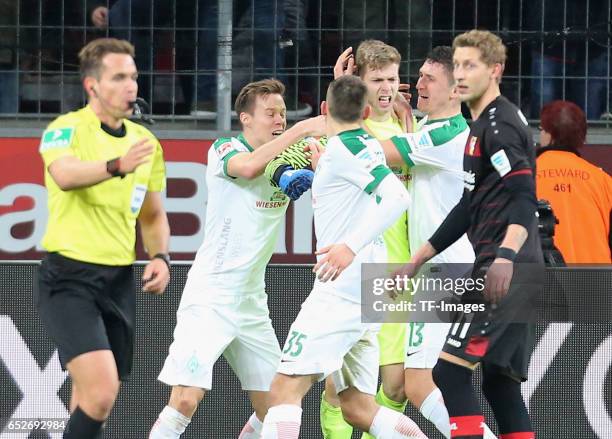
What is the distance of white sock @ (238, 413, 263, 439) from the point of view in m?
8.16

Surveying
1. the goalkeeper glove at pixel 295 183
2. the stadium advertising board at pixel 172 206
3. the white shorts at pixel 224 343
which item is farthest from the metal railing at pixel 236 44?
the goalkeeper glove at pixel 295 183

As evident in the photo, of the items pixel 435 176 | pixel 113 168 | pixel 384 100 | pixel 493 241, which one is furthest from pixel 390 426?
pixel 113 168

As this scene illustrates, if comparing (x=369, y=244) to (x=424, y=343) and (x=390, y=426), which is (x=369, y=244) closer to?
(x=424, y=343)

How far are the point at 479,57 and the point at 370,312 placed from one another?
131 cm

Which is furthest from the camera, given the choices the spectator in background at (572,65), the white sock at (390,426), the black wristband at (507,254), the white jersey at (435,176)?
the spectator in background at (572,65)

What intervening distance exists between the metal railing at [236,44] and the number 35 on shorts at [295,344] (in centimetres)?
415

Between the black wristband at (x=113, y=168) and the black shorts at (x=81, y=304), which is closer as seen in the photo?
the black wristband at (x=113, y=168)

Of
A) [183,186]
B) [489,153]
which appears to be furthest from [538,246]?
[183,186]

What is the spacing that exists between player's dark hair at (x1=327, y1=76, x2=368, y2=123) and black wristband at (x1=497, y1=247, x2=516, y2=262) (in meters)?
0.94

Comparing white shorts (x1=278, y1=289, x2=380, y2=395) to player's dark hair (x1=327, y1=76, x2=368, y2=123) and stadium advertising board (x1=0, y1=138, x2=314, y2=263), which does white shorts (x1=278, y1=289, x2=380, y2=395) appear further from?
stadium advertising board (x1=0, y1=138, x2=314, y2=263)

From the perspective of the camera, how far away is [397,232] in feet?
27.1

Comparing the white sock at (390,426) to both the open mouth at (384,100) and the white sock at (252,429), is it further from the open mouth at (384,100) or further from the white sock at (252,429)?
the open mouth at (384,100)

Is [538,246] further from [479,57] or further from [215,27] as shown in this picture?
[215,27]

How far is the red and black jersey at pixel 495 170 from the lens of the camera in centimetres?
694
